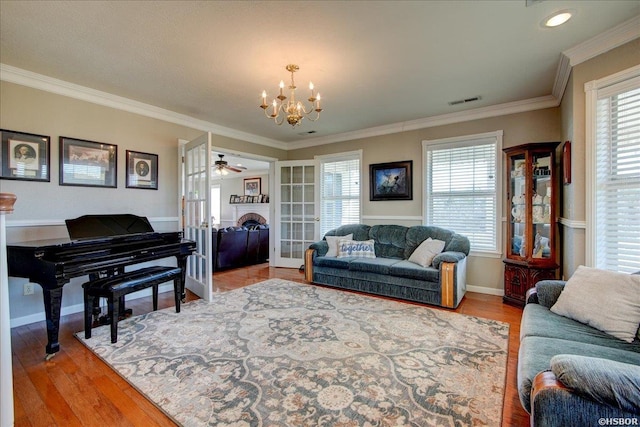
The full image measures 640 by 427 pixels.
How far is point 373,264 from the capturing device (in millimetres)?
3820

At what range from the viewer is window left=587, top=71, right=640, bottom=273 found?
217 centimetres

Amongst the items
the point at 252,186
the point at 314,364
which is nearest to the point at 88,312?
the point at 314,364

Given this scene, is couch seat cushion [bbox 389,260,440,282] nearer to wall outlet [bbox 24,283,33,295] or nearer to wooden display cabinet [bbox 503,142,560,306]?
wooden display cabinet [bbox 503,142,560,306]

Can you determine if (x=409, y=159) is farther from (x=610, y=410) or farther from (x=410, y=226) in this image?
(x=610, y=410)

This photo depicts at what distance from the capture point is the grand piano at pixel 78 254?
2.27m

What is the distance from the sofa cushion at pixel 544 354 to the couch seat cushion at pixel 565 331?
2.7 inches

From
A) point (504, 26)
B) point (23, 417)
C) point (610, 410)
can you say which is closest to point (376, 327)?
point (610, 410)

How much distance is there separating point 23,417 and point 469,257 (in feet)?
15.1

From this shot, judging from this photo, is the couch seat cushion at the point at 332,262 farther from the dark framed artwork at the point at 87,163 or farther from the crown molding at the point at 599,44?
the crown molding at the point at 599,44

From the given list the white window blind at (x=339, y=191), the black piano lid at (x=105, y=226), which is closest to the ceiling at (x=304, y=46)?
the black piano lid at (x=105, y=226)

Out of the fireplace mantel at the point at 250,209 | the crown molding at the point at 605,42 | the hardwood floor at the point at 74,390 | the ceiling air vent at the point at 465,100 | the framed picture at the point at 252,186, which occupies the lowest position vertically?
the hardwood floor at the point at 74,390

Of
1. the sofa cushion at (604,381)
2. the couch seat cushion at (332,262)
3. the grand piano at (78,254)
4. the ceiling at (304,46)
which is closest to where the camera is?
the sofa cushion at (604,381)

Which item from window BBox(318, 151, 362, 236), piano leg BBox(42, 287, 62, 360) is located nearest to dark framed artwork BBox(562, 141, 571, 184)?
window BBox(318, 151, 362, 236)

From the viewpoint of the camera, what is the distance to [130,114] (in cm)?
369
